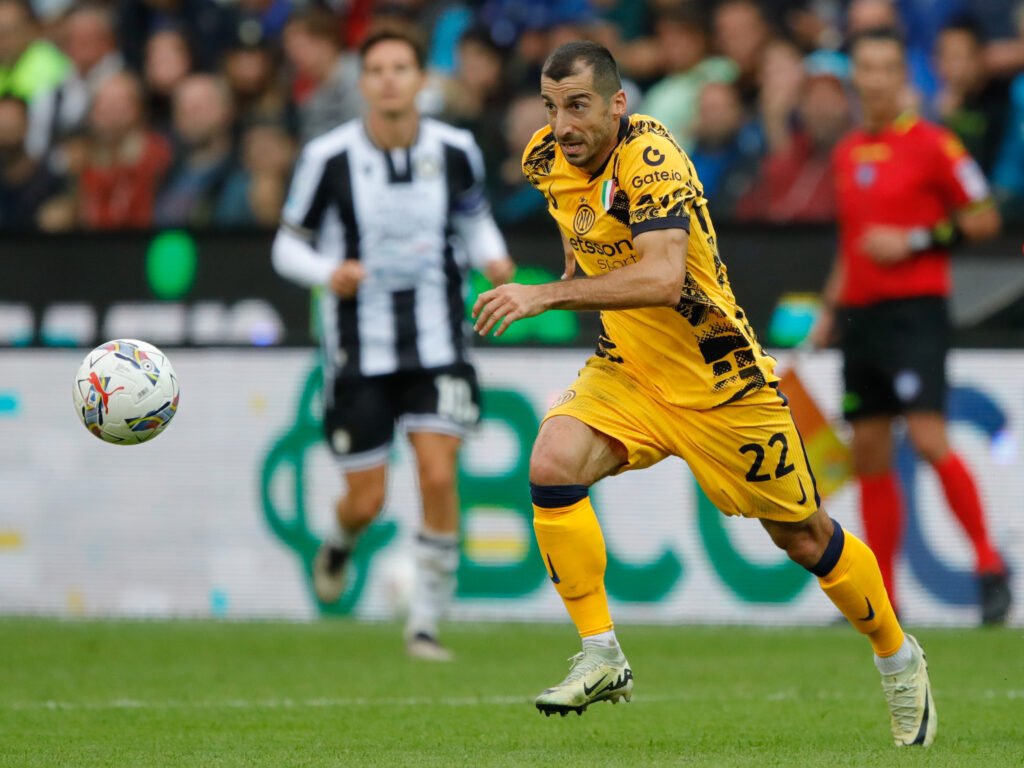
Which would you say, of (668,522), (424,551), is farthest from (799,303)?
(424,551)

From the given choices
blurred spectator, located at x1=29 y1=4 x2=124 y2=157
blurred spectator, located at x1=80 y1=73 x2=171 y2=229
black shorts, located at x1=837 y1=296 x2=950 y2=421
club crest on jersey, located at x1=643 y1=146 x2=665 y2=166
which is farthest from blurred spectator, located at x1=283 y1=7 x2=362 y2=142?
club crest on jersey, located at x1=643 y1=146 x2=665 y2=166

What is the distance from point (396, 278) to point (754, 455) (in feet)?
10.5

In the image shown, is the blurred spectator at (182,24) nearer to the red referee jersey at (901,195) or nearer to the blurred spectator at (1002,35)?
the blurred spectator at (1002,35)

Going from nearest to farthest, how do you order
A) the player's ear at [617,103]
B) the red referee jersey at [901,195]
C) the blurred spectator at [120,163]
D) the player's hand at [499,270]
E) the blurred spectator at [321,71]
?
the player's ear at [617,103] < the player's hand at [499,270] < the red referee jersey at [901,195] < the blurred spectator at [120,163] < the blurred spectator at [321,71]

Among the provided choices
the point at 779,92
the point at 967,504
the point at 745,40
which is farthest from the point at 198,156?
the point at 967,504

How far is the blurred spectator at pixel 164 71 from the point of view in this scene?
13727mm

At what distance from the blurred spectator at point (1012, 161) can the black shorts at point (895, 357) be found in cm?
146

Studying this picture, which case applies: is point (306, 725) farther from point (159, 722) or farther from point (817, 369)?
point (817, 369)

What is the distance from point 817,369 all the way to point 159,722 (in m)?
4.60

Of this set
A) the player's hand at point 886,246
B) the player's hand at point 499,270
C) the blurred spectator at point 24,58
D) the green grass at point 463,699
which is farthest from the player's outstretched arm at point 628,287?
the blurred spectator at point 24,58

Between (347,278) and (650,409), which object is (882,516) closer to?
(347,278)

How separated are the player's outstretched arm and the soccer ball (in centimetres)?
158

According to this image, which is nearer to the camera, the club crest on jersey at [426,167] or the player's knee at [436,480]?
the player's knee at [436,480]

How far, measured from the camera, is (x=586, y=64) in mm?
5398
